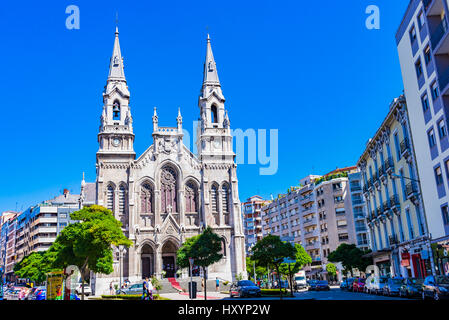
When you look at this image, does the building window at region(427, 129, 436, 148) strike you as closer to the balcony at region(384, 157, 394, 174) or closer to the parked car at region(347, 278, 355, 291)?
the balcony at region(384, 157, 394, 174)

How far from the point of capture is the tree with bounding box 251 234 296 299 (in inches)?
1391

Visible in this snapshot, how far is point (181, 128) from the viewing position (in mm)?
62438

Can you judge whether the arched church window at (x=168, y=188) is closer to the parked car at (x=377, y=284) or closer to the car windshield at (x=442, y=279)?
the parked car at (x=377, y=284)

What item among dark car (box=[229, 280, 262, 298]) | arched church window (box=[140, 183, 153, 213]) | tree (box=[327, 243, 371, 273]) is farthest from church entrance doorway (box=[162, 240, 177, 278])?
dark car (box=[229, 280, 262, 298])

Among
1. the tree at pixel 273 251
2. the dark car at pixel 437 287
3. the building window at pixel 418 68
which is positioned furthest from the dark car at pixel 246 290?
the building window at pixel 418 68

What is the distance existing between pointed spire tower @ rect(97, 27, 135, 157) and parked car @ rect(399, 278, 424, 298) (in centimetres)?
3992

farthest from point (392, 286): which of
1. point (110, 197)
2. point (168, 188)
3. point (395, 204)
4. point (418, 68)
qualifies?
point (110, 197)

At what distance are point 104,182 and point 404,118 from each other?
37.8 m

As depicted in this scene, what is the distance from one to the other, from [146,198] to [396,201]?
3259 centimetres

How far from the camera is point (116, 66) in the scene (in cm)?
6456

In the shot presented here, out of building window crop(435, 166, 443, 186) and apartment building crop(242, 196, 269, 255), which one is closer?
building window crop(435, 166, 443, 186)

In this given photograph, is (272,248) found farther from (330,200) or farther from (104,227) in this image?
(330,200)

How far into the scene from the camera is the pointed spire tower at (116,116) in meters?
59.2
